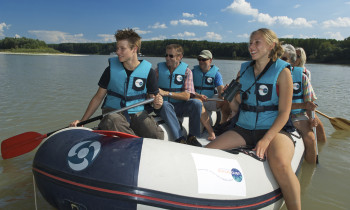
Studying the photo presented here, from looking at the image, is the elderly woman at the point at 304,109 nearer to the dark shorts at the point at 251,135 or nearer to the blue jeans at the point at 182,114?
the dark shorts at the point at 251,135

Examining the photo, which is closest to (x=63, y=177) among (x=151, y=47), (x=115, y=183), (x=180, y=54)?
(x=115, y=183)

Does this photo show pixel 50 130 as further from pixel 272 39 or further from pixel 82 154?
pixel 272 39

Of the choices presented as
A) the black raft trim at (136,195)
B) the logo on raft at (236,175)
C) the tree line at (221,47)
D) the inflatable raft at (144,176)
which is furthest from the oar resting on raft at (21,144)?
the tree line at (221,47)

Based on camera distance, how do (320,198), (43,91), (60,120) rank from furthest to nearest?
(43,91) < (60,120) < (320,198)

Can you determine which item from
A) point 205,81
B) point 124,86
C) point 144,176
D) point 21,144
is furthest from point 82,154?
point 205,81

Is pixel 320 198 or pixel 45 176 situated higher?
pixel 45 176

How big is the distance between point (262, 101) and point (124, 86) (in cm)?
151

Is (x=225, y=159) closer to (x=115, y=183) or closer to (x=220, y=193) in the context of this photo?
(x=220, y=193)

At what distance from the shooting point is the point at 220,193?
195 cm

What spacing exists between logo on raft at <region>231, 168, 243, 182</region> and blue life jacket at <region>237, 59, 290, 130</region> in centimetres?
64

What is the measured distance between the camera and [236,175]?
6.81 ft

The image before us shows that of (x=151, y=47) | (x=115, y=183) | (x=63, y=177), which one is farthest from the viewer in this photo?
(x=151, y=47)

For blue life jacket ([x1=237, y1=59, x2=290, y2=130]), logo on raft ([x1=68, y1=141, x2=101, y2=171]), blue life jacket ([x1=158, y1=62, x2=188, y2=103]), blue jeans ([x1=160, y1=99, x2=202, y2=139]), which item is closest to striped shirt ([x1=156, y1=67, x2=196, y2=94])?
blue life jacket ([x1=158, y1=62, x2=188, y2=103])

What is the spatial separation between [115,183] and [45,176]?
2.15 feet
